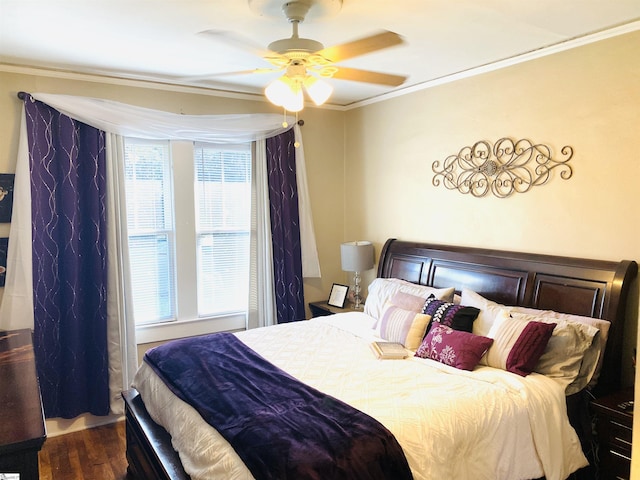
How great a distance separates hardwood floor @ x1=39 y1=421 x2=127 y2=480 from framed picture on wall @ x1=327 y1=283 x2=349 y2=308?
196 centimetres

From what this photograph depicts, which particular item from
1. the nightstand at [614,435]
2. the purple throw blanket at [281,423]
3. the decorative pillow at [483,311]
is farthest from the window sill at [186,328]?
the nightstand at [614,435]

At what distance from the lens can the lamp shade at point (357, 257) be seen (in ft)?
13.6

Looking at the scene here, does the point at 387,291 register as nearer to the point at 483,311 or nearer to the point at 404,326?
the point at 404,326

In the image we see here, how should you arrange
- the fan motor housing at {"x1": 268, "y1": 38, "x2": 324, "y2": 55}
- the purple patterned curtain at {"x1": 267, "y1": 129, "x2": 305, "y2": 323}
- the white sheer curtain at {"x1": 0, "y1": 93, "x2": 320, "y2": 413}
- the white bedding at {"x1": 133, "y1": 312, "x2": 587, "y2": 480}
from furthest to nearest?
the purple patterned curtain at {"x1": 267, "y1": 129, "x2": 305, "y2": 323} → the white sheer curtain at {"x1": 0, "y1": 93, "x2": 320, "y2": 413} → the fan motor housing at {"x1": 268, "y1": 38, "x2": 324, "y2": 55} → the white bedding at {"x1": 133, "y1": 312, "x2": 587, "y2": 480}

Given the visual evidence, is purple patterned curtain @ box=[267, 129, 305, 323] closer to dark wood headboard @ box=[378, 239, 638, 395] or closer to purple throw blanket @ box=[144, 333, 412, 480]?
dark wood headboard @ box=[378, 239, 638, 395]

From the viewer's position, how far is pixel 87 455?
3.21 m

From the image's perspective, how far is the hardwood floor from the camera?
3.00 metres

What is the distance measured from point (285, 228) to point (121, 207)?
1344 millimetres

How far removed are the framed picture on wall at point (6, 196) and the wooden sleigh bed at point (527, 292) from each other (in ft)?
4.77

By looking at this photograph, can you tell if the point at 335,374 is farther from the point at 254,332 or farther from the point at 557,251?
the point at 557,251

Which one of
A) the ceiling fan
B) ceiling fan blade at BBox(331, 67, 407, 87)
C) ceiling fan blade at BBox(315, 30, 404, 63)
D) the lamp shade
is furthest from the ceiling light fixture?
the lamp shade

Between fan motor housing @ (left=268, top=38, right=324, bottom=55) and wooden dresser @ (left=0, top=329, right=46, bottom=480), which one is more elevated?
fan motor housing @ (left=268, top=38, right=324, bottom=55)

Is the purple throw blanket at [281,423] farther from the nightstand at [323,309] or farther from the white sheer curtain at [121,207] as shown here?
the nightstand at [323,309]

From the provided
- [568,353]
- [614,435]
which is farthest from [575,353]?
[614,435]
